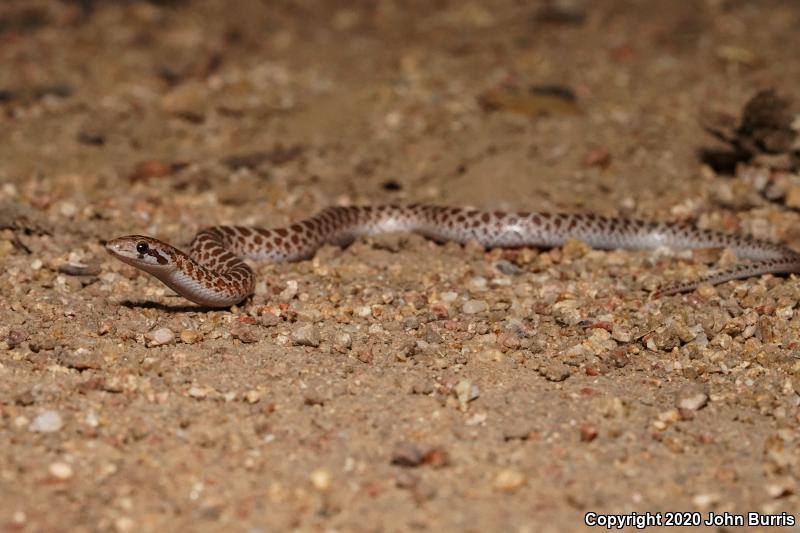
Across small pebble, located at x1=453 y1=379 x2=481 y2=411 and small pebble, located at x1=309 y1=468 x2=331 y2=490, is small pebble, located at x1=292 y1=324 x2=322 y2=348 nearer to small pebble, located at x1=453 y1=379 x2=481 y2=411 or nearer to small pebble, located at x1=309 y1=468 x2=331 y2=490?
small pebble, located at x1=453 y1=379 x2=481 y2=411

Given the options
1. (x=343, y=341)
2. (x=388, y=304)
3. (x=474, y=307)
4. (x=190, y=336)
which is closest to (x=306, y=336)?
(x=343, y=341)

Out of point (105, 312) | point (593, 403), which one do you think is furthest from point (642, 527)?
point (105, 312)

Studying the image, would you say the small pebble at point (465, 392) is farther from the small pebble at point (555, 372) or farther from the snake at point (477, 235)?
the snake at point (477, 235)

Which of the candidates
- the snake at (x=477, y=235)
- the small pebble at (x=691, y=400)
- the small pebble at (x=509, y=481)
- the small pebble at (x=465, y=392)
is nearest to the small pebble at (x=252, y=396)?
the small pebble at (x=465, y=392)

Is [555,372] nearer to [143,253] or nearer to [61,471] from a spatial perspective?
[143,253]

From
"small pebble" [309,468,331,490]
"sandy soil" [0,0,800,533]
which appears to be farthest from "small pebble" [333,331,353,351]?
"small pebble" [309,468,331,490]

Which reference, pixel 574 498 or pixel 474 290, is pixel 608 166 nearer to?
pixel 474 290
